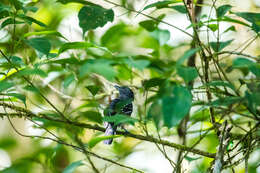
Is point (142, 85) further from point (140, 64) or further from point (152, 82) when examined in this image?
point (140, 64)

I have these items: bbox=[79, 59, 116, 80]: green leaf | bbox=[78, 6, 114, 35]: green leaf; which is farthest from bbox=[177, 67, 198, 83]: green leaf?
bbox=[78, 6, 114, 35]: green leaf

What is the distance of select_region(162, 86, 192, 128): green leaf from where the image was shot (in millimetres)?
605

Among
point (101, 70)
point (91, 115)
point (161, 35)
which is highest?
point (101, 70)

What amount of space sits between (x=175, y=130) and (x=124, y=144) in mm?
329

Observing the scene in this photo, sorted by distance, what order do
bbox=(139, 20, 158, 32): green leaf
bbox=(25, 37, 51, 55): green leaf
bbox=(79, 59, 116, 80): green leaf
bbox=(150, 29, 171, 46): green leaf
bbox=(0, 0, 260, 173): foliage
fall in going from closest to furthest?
bbox=(79, 59, 116, 80): green leaf, bbox=(0, 0, 260, 173): foliage, bbox=(25, 37, 51, 55): green leaf, bbox=(150, 29, 171, 46): green leaf, bbox=(139, 20, 158, 32): green leaf

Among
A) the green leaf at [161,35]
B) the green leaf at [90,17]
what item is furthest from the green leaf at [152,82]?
the green leaf at [161,35]

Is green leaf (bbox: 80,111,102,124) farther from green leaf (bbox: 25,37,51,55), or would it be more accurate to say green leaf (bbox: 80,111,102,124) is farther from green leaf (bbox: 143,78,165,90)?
green leaf (bbox: 25,37,51,55)

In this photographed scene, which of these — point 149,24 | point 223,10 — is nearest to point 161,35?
point 149,24

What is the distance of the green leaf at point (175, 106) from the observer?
60 centimetres

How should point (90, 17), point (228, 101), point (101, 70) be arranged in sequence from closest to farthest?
1. point (101, 70)
2. point (228, 101)
3. point (90, 17)

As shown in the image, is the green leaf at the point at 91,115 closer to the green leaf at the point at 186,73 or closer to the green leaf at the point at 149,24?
the green leaf at the point at 186,73

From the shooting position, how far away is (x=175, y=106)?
0.62m

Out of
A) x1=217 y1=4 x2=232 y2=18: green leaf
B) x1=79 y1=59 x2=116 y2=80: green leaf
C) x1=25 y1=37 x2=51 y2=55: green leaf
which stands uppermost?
x1=217 y1=4 x2=232 y2=18: green leaf

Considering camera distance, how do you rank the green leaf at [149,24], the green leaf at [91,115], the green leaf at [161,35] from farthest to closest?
the green leaf at [149,24] < the green leaf at [161,35] < the green leaf at [91,115]
